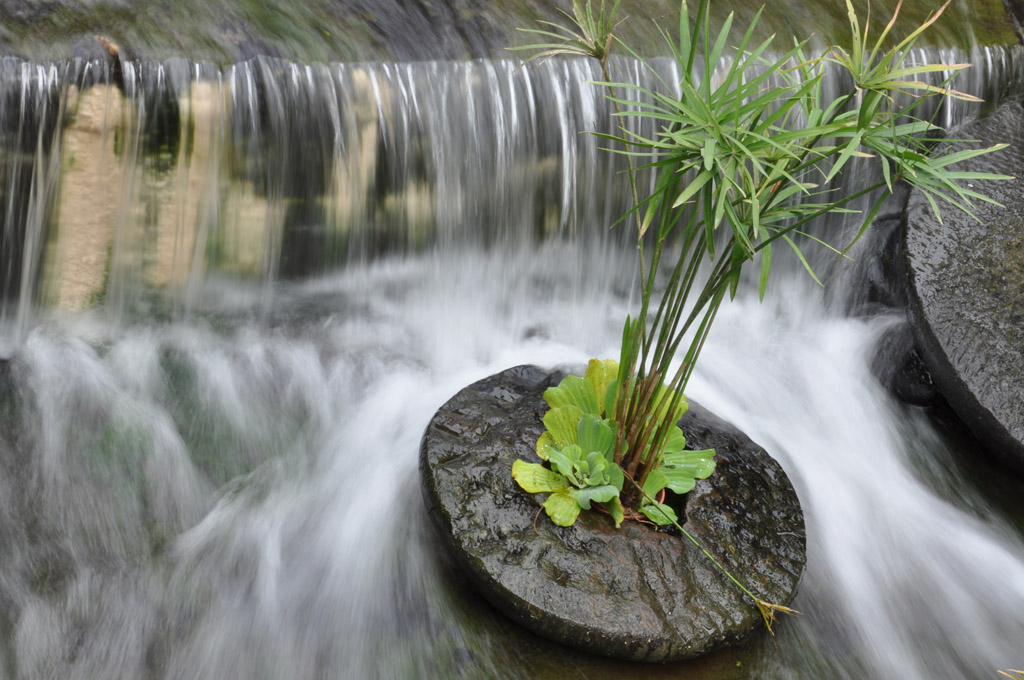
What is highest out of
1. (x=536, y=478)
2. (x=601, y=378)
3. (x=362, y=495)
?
(x=601, y=378)

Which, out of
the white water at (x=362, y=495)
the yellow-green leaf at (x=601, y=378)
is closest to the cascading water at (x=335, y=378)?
the white water at (x=362, y=495)

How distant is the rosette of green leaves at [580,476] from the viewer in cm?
265

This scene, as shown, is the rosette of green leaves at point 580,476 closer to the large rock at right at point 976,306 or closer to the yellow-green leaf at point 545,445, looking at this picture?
the yellow-green leaf at point 545,445

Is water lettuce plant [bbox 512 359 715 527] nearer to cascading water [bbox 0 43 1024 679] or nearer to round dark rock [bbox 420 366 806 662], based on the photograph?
round dark rock [bbox 420 366 806 662]

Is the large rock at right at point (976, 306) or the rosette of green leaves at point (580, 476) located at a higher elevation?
the large rock at right at point (976, 306)

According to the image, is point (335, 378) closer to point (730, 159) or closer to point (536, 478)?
point (536, 478)

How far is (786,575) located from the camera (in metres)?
2.69

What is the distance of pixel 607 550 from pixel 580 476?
0.25m

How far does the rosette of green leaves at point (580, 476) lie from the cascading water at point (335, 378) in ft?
1.35

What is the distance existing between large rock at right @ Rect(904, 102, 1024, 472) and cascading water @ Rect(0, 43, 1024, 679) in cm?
33

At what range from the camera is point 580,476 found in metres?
2.69

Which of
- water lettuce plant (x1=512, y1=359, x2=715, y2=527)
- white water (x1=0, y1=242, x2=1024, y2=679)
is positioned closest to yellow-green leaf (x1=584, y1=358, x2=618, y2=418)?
water lettuce plant (x1=512, y1=359, x2=715, y2=527)

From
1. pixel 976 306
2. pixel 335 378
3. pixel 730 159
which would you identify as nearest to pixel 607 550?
pixel 730 159

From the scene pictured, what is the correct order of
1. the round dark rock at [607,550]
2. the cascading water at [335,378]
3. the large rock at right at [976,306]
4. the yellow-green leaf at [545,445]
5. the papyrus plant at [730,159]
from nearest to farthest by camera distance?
1. the papyrus plant at [730,159]
2. the round dark rock at [607,550]
3. the cascading water at [335,378]
4. the yellow-green leaf at [545,445]
5. the large rock at right at [976,306]
